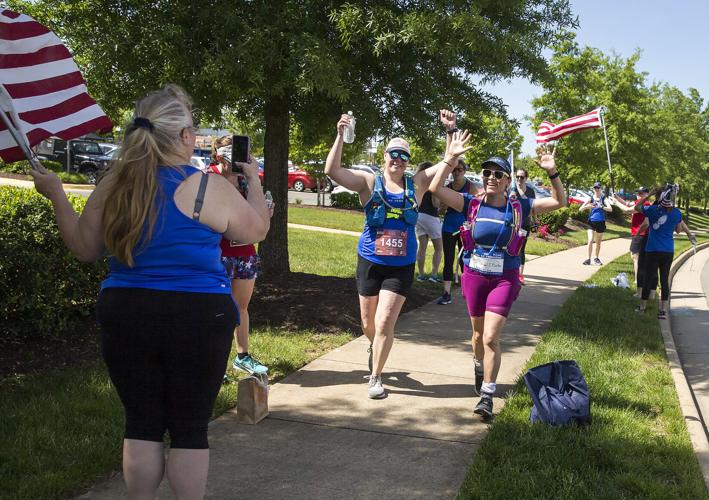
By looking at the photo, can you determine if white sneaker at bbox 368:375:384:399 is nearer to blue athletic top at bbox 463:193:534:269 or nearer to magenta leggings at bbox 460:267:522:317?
magenta leggings at bbox 460:267:522:317

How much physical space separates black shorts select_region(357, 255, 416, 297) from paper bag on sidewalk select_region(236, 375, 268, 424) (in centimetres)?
123

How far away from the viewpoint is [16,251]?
5.68m

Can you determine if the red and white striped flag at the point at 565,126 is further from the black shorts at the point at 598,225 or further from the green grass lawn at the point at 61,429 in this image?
the black shorts at the point at 598,225

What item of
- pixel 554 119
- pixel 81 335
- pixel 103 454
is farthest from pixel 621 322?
pixel 554 119

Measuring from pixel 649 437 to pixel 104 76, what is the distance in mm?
6294

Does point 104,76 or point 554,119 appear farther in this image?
point 554,119

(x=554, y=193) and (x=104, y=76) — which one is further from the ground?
(x=104, y=76)

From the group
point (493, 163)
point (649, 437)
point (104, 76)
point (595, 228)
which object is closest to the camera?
point (649, 437)

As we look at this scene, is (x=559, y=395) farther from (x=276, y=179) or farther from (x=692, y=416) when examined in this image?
(x=276, y=179)

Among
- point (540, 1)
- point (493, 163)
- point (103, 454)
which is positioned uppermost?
point (540, 1)

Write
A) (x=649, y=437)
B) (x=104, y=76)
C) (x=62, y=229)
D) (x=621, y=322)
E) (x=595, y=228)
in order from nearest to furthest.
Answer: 1. (x=62, y=229)
2. (x=649, y=437)
3. (x=104, y=76)
4. (x=621, y=322)
5. (x=595, y=228)

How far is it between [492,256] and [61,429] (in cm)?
312

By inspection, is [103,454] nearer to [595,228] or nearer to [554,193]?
[554,193]

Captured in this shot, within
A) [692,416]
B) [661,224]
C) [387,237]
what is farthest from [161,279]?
[661,224]
